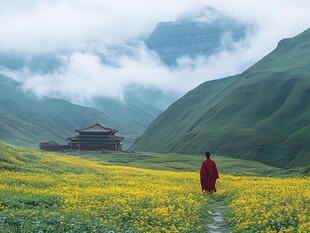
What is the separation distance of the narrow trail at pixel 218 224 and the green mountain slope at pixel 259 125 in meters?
87.7

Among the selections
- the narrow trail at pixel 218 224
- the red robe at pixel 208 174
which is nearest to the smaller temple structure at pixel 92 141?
the red robe at pixel 208 174

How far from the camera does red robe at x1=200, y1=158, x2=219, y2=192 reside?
25312 mm

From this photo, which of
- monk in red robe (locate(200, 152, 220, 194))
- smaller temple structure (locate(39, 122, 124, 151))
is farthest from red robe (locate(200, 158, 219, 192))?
smaller temple structure (locate(39, 122, 124, 151))

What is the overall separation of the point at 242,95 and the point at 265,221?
6333 inches

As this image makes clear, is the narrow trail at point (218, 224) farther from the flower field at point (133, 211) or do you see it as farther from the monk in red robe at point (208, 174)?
the monk in red robe at point (208, 174)

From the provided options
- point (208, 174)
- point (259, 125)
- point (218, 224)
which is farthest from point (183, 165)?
point (259, 125)

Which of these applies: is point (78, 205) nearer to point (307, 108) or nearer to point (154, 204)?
point (154, 204)

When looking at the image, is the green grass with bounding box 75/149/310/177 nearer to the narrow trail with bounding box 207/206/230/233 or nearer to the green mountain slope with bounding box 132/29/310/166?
the narrow trail with bounding box 207/206/230/233

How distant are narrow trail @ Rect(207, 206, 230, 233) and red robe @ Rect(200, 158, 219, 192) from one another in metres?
4.67

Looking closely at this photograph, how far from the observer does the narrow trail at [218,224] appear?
16766 mm

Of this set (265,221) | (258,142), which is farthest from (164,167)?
(258,142)

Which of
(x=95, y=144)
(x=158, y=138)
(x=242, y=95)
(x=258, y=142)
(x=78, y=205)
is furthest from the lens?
(x=158, y=138)

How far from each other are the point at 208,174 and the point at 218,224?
24.7ft

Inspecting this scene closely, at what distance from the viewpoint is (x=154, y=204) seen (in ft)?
62.7
